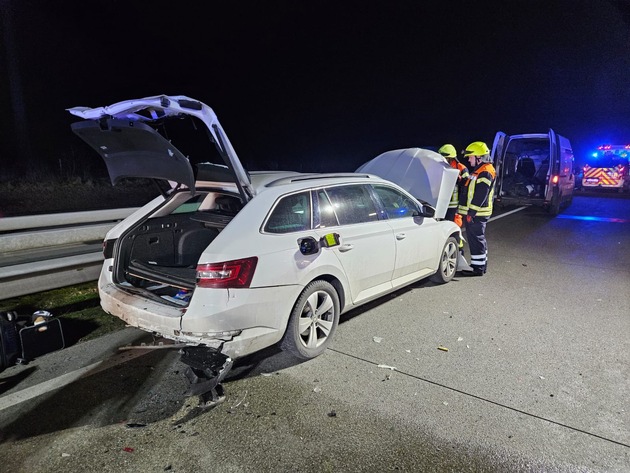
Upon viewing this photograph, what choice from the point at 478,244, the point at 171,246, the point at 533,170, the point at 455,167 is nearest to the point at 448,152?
the point at 455,167

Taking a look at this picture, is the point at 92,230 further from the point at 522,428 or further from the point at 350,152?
the point at 350,152

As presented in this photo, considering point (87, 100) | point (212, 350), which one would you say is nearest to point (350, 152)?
point (87, 100)

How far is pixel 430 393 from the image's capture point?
3.25 m

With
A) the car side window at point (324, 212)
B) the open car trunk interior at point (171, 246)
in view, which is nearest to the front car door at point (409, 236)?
the car side window at point (324, 212)

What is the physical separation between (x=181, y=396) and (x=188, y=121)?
84.6 inches

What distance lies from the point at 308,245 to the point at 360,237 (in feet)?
2.57

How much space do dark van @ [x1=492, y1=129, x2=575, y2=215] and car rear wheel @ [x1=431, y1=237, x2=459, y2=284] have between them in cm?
718

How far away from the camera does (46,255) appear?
5.37 m

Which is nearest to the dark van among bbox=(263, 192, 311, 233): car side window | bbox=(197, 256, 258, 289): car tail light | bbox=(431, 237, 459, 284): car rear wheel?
bbox=(431, 237, 459, 284): car rear wheel

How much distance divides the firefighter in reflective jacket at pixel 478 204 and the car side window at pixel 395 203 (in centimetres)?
151

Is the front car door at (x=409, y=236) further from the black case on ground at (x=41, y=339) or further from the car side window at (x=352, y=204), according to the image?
the black case on ground at (x=41, y=339)

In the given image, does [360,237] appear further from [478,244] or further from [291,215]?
[478,244]

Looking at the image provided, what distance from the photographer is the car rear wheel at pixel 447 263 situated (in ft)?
19.2

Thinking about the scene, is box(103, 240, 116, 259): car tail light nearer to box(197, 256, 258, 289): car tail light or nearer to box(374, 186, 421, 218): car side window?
box(197, 256, 258, 289): car tail light
